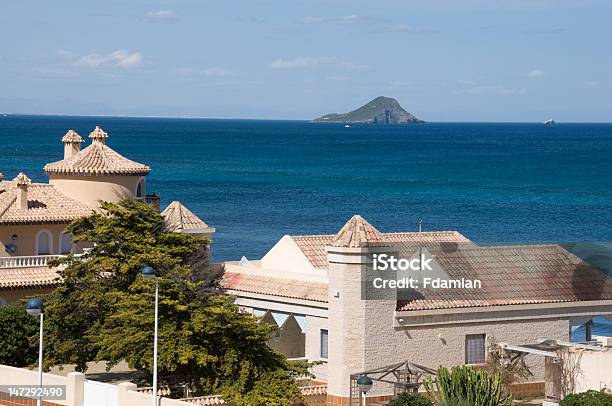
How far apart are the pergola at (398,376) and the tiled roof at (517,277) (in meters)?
1.90

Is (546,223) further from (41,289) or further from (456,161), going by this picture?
(456,161)

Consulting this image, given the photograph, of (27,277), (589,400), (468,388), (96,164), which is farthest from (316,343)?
(96,164)

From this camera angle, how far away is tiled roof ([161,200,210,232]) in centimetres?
3825

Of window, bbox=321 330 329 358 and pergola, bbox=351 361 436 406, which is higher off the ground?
window, bbox=321 330 329 358

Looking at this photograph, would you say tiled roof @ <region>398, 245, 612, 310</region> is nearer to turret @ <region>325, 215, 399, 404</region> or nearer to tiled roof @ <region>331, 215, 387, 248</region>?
turret @ <region>325, 215, 399, 404</region>

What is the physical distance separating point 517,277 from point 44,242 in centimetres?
1639

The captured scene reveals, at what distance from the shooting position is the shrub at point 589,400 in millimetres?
28353

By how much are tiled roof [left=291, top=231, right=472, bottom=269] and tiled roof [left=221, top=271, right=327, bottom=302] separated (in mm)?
1942

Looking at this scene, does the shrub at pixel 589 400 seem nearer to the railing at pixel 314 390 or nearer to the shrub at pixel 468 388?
the shrub at pixel 468 388

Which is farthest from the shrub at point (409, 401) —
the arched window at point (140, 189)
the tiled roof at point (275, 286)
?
the arched window at point (140, 189)

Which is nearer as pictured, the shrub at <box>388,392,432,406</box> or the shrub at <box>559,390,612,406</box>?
the shrub at <box>559,390,612,406</box>

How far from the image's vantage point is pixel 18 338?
3512 centimetres

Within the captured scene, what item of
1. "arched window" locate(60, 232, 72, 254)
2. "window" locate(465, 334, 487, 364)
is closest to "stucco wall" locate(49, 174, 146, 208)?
"arched window" locate(60, 232, 72, 254)

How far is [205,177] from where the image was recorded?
155750mm
